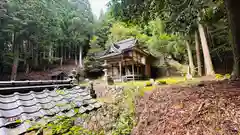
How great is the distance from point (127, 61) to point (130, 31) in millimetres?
6898

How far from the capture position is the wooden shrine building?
1669 cm

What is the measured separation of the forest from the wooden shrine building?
1828 millimetres

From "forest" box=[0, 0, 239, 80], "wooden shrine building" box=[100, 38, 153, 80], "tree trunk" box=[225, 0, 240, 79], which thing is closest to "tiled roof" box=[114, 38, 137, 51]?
"wooden shrine building" box=[100, 38, 153, 80]

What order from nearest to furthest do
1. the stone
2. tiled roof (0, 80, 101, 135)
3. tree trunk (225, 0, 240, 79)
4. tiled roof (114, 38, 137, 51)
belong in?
tiled roof (0, 80, 101, 135) < the stone < tree trunk (225, 0, 240, 79) < tiled roof (114, 38, 137, 51)

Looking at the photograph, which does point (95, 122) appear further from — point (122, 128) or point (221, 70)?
point (221, 70)

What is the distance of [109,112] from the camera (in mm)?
2979

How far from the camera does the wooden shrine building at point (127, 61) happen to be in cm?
1669

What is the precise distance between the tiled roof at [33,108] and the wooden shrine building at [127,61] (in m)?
13.5

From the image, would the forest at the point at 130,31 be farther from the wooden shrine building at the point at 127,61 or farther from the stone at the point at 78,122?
the stone at the point at 78,122

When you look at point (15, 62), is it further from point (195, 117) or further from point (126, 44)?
point (195, 117)

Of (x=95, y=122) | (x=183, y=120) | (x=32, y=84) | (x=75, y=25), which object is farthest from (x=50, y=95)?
(x=75, y=25)

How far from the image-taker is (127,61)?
17094mm

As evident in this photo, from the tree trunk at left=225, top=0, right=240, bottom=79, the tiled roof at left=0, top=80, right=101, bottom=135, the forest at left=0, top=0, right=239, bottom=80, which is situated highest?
the forest at left=0, top=0, right=239, bottom=80

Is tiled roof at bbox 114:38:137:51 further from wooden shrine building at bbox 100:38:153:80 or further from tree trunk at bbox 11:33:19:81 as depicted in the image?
tree trunk at bbox 11:33:19:81
